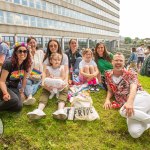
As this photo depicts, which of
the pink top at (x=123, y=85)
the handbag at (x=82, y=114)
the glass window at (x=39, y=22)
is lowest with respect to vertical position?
the handbag at (x=82, y=114)

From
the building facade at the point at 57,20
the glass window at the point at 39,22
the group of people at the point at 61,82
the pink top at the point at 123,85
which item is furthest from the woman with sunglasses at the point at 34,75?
the glass window at the point at 39,22

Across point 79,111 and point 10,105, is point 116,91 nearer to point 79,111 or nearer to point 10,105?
point 79,111

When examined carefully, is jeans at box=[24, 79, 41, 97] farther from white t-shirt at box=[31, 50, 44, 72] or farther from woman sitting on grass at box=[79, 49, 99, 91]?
woman sitting on grass at box=[79, 49, 99, 91]

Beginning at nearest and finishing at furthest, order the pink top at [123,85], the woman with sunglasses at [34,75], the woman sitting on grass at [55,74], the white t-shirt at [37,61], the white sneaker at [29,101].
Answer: the pink top at [123,85]
the white sneaker at [29,101]
the woman sitting on grass at [55,74]
the woman with sunglasses at [34,75]
the white t-shirt at [37,61]

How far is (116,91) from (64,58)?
7.12 ft

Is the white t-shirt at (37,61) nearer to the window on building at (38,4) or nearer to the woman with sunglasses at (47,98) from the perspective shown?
the woman with sunglasses at (47,98)

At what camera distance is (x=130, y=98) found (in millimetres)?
4328

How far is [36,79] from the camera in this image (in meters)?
6.77

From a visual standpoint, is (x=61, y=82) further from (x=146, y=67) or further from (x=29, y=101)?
(x=146, y=67)

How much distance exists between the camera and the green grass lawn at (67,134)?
4.07 meters

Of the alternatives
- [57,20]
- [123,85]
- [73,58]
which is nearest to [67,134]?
[123,85]

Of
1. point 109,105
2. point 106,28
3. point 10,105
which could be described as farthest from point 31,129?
point 106,28

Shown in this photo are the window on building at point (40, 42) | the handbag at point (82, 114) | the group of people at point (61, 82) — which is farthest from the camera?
the window on building at point (40, 42)

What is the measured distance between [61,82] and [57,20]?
37.9 m
